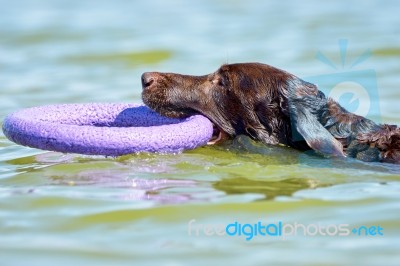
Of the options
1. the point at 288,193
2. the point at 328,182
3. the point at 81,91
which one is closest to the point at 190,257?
the point at 288,193

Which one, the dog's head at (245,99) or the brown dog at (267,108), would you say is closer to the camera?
the brown dog at (267,108)

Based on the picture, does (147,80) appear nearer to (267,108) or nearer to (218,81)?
(218,81)

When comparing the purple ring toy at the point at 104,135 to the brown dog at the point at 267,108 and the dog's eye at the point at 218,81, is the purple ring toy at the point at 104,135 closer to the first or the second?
the brown dog at the point at 267,108

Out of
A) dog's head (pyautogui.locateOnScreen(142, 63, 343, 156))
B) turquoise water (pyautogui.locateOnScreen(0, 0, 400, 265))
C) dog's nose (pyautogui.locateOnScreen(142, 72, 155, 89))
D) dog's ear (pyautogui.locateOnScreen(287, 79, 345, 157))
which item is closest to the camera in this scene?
turquoise water (pyautogui.locateOnScreen(0, 0, 400, 265))

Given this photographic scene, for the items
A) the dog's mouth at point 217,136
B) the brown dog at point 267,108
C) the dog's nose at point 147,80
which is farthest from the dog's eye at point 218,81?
the dog's nose at point 147,80

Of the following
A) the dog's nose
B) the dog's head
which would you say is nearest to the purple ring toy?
the dog's head

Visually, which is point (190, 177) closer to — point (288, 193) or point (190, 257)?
point (288, 193)

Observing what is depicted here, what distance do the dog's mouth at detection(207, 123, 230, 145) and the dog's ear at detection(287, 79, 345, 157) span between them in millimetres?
604

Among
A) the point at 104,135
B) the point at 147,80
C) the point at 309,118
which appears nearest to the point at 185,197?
the point at 104,135

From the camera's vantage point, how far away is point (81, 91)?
12.8 metres

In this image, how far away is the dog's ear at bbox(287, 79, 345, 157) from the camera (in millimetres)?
7645

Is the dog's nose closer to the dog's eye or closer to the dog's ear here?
the dog's eye

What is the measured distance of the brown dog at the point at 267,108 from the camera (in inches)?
309

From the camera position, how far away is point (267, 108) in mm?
8016
